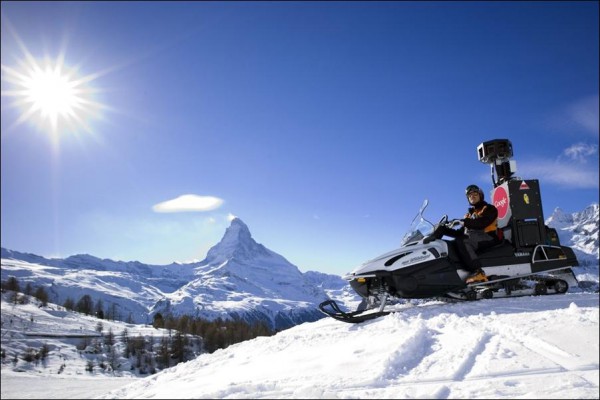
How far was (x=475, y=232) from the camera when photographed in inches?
316

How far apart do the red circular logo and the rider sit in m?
0.85

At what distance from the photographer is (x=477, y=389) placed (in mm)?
3549

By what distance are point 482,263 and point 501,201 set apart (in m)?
1.79

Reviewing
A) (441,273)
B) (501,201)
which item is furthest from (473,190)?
(441,273)

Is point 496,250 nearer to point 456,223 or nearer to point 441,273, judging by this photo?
point 456,223

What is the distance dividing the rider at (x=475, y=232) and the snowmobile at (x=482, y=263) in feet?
0.42

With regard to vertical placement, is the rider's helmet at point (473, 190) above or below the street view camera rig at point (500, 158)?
below

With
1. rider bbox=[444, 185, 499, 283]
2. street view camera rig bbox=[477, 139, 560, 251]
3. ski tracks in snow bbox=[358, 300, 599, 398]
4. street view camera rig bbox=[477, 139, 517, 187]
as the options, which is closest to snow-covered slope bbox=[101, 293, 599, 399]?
ski tracks in snow bbox=[358, 300, 599, 398]

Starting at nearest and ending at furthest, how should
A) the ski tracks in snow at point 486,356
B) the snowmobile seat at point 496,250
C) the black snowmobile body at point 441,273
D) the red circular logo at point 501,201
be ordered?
the ski tracks in snow at point 486,356
the black snowmobile body at point 441,273
the snowmobile seat at point 496,250
the red circular logo at point 501,201

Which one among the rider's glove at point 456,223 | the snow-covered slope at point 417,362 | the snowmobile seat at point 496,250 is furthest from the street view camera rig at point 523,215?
the snow-covered slope at point 417,362

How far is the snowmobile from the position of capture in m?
7.55

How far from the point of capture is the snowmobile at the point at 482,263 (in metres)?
7.55

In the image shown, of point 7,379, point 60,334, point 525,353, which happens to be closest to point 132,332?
point 60,334

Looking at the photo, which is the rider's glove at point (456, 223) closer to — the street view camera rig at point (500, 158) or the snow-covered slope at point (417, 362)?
the snow-covered slope at point (417, 362)
